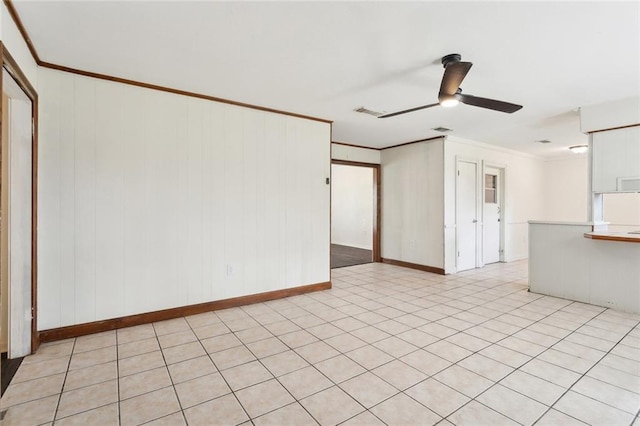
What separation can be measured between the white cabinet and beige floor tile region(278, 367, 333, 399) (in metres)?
4.33

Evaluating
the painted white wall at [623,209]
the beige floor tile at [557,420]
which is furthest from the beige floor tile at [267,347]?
the painted white wall at [623,209]

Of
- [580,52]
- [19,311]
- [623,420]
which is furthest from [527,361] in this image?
[19,311]

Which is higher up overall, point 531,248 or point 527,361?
point 531,248

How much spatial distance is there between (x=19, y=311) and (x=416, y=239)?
5.71 meters

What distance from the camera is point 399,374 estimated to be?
2.32 metres

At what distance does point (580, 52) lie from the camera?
2.59 metres

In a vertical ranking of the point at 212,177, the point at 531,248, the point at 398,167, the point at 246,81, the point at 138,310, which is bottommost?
the point at 138,310

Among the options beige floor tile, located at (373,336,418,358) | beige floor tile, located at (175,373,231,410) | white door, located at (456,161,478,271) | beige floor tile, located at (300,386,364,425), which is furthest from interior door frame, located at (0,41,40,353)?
white door, located at (456,161,478,271)

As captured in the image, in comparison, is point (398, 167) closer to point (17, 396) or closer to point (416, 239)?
point (416, 239)

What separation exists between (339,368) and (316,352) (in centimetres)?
32

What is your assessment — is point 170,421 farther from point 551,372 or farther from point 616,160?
point 616,160

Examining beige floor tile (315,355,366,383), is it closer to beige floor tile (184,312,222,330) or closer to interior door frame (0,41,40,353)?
beige floor tile (184,312,222,330)

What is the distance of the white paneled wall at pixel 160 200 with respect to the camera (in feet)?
9.57

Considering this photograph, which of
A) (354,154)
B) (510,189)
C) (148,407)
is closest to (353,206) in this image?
(354,154)
